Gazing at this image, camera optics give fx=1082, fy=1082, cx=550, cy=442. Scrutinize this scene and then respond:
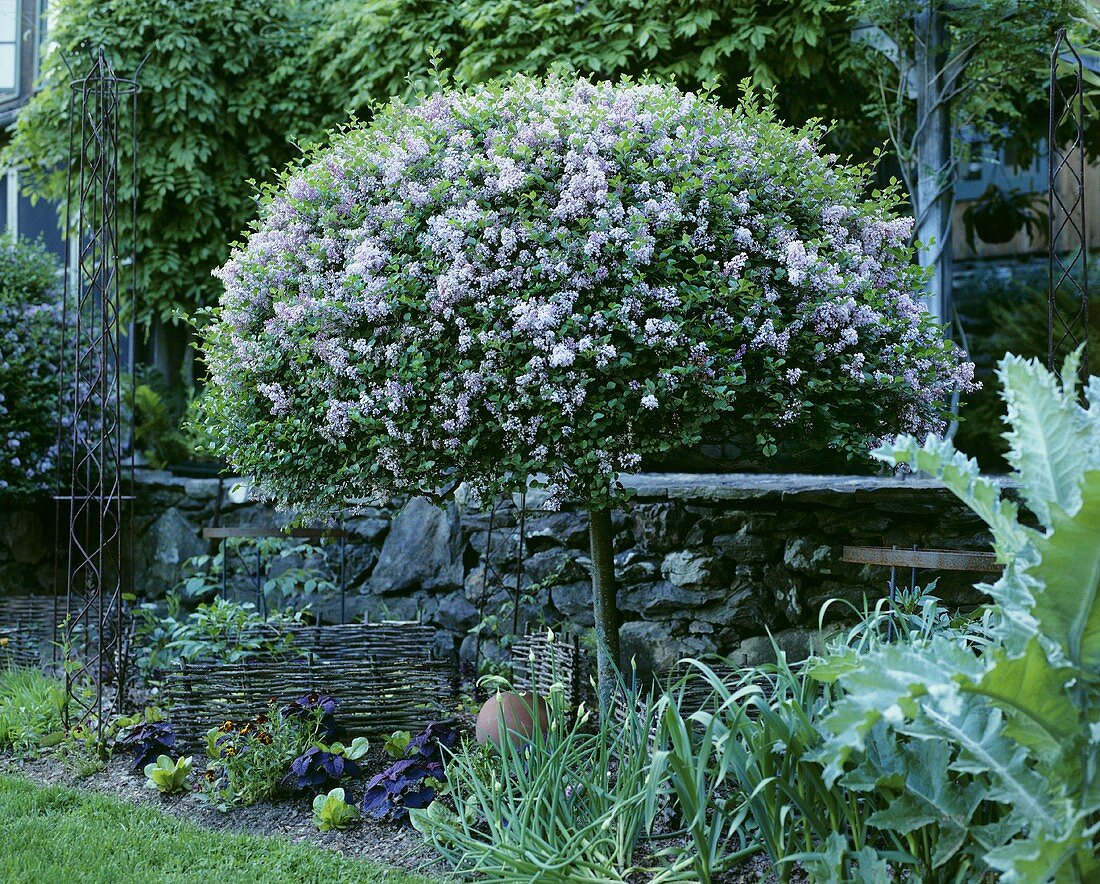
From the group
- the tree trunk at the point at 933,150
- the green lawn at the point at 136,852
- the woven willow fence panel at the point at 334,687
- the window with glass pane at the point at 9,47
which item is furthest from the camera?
the window with glass pane at the point at 9,47

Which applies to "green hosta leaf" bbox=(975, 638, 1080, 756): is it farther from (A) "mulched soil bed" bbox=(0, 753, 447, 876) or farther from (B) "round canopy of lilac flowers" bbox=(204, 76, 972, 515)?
(A) "mulched soil bed" bbox=(0, 753, 447, 876)

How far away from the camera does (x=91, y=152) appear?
7.32 metres

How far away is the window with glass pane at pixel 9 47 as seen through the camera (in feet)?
29.2

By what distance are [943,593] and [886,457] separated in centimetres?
205

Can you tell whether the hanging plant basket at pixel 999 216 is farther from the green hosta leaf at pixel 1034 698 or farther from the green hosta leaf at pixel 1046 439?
the green hosta leaf at pixel 1034 698

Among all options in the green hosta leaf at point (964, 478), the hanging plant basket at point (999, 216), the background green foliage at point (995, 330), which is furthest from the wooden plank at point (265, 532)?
the hanging plant basket at point (999, 216)

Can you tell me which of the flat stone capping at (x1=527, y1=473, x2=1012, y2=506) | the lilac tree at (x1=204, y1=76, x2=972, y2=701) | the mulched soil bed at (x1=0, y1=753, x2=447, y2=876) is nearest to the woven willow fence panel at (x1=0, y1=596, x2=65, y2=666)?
the mulched soil bed at (x1=0, y1=753, x2=447, y2=876)

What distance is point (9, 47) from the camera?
9086 millimetres

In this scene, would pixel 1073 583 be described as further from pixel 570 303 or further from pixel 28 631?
pixel 28 631

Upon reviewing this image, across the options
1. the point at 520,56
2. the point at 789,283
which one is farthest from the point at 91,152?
the point at 789,283

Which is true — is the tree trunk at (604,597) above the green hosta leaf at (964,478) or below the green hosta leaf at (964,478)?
below

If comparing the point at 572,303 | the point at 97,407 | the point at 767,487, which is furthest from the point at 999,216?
the point at 97,407

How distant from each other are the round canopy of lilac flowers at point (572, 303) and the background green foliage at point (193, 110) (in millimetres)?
3837

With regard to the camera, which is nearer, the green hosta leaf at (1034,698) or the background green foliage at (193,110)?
the green hosta leaf at (1034,698)
